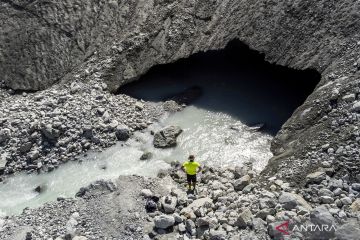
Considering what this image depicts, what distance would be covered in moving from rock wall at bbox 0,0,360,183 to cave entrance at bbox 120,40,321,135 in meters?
0.75

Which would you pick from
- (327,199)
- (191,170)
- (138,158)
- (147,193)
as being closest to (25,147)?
(138,158)

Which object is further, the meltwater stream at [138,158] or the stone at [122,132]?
the stone at [122,132]

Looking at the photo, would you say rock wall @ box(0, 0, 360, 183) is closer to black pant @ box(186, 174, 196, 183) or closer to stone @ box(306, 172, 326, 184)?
stone @ box(306, 172, 326, 184)

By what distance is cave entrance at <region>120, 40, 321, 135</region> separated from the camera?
18.9 metres

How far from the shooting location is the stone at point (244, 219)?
12508 millimetres

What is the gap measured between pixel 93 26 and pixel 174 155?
299 inches

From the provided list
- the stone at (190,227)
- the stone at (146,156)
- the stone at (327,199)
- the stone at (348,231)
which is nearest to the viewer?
the stone at (348,231)

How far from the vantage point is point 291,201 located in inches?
491

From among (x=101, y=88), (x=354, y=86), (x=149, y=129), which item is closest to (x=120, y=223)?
(x=149, y=129)

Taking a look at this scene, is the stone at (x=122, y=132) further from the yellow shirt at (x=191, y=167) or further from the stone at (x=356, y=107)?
the stone at (x=356, y=107)

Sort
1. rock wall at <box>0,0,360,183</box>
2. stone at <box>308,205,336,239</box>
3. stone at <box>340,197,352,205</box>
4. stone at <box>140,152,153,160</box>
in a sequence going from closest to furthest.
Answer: stone at <box>308,205,336,239</box>, stone at <box>340,197,352,205</box>, stone at <box>140,152,153,160</box>, rock wall at <box>0,0,360,183</box>

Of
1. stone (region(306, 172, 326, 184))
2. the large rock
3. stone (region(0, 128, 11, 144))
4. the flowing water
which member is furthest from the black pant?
stone (region(0, 128, 11, 144))

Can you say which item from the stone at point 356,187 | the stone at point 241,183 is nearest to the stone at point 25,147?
the stone at point 241,183

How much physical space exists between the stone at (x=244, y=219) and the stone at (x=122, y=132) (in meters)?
7.21
